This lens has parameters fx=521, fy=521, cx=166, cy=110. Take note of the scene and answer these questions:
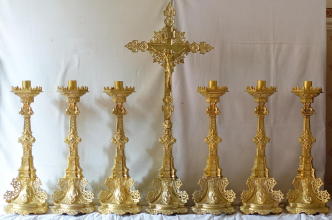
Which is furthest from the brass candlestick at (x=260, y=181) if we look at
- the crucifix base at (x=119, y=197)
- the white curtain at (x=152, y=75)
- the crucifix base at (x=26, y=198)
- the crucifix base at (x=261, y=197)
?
the crucifix base at (x=26, y=198)

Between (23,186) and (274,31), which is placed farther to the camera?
(274,31)

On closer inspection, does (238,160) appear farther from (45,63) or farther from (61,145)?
(45,63)

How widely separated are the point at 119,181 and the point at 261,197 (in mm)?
445

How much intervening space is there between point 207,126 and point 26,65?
0.65 metres

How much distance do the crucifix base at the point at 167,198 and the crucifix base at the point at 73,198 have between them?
192mm

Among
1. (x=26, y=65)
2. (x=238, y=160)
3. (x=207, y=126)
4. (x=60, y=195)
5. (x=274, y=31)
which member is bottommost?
(x=60, y=195)

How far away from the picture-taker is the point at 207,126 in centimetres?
178

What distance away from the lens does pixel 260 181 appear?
1.63m

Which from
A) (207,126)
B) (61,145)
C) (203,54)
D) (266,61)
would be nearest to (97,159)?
(61,145)

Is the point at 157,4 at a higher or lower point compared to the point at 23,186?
higher

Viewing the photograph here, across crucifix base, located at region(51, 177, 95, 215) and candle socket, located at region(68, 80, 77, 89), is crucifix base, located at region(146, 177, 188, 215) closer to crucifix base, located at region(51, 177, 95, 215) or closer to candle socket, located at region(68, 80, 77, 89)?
crucifix base, located at region(51, 177, 95, 215)

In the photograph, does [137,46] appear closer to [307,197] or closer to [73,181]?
[73,181]

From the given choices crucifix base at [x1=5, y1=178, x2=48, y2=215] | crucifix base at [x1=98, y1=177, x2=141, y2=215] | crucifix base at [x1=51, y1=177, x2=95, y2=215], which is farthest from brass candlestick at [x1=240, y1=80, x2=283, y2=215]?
crucifix base at [x1=5, y1=178, x2=48, y2=215]

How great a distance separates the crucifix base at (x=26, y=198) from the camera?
1.61 m
